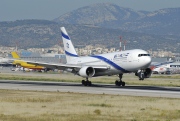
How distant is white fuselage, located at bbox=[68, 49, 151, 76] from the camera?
68812 millimetres

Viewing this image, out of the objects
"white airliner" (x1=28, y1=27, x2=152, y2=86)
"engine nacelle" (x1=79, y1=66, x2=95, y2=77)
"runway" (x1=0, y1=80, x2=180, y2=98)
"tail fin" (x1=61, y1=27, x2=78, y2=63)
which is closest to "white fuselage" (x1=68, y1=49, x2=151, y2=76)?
"white airliner" (x1=28, y1=27, x2=152, y2=86)

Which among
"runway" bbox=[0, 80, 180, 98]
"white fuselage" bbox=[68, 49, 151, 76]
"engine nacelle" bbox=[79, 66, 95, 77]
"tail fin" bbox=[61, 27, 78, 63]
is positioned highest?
"tail fin" bbox=[61, 27, 78, 63]

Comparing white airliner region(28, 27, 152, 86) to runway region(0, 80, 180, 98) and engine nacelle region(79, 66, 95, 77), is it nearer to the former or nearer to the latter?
engine nacelle region(79, 66, 95, 77)

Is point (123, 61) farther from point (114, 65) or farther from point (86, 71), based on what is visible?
point (86, 71)

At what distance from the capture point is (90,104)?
44.9 meters

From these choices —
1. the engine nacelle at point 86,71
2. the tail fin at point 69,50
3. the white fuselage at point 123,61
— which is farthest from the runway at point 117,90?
the tail fin at point 69,50

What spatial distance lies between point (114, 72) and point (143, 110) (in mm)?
31919

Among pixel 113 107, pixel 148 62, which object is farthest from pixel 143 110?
pixel 148 62

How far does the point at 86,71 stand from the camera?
72312mm

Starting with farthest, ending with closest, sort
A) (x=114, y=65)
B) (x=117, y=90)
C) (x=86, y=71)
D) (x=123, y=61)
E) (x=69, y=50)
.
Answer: (x=69, y=50)
(x=86, y=71)
(x=114, y=65)
(x=123, y=61)
(x=117, y=90)

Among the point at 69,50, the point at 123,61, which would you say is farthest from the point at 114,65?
the point at 69,50

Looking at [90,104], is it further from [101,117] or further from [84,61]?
[84,61]

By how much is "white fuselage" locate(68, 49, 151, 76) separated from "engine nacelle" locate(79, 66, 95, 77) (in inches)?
45.4

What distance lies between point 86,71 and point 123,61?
5148 millimetres
